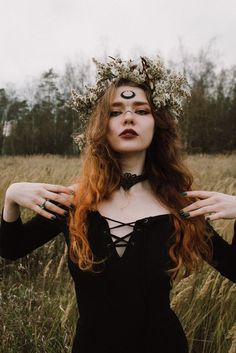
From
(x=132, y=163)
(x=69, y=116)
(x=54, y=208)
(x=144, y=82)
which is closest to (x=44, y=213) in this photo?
(x=54, y=208)

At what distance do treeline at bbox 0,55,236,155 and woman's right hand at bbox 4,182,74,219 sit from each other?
70.7 ft

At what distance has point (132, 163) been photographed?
70.3 inches

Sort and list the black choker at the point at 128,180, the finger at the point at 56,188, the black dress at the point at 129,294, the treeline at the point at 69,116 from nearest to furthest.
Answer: the black dress at the point at 129,294
the finger at the point at 56,188
the black choker at the point at 128,180
the treeline at the point at 69,116

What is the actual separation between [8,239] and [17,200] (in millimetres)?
175

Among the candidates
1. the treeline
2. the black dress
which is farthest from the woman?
the treeline

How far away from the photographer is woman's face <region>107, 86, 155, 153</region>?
66.2 inches

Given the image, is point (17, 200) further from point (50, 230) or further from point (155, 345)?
point (155, 345)

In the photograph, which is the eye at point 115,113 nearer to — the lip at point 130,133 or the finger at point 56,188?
the lip at point 130,133

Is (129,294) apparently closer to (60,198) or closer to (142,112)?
(60,198)

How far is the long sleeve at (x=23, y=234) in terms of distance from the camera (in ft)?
5.49

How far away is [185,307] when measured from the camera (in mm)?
2422

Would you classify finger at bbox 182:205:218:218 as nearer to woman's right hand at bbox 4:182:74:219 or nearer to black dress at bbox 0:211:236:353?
black dress at bbox 0:211:236:353

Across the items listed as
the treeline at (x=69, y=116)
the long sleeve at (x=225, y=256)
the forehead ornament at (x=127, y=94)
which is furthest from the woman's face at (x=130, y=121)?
the treeline at (x=69, y=116)

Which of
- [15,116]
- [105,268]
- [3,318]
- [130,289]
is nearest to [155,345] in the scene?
[130,289]
